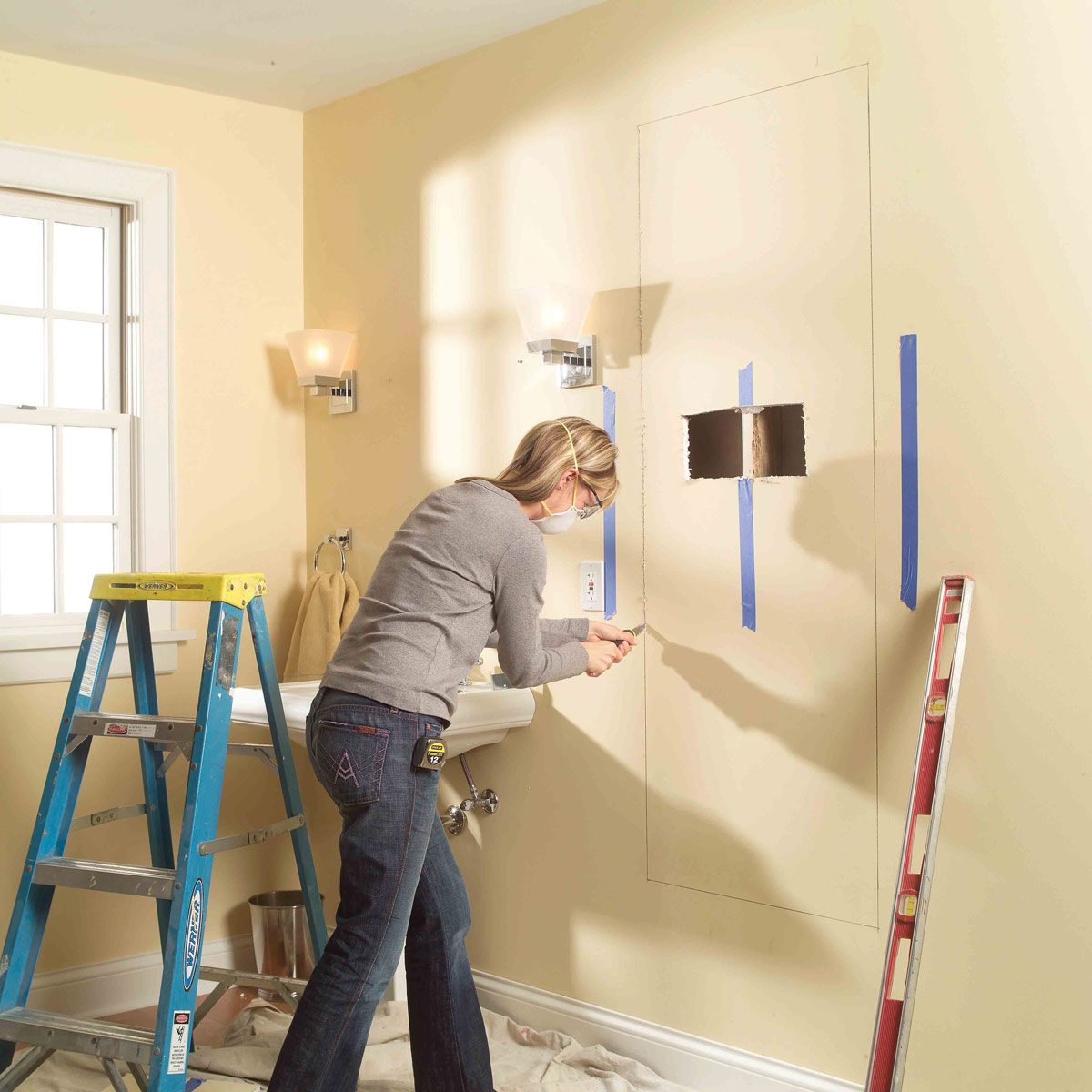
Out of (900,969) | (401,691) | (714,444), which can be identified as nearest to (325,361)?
(714,444)

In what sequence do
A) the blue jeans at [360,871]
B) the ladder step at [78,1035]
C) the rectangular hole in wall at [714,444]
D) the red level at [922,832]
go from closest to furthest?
the red level at [922,832], the blue jeans at [360,871], the ladder step at [78,1035], the rectangular hole in wall at [714,444]

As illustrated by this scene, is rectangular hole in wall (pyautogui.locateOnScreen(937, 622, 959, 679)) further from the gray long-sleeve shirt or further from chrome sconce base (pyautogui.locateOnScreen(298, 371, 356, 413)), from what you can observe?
chrome sconce base (pyautogui.locateOnScreen(298, 371, 356, 413))

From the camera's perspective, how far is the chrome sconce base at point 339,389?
11.6 ft

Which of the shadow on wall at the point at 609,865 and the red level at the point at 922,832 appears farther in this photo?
the shadow on wall at the point at 609,865

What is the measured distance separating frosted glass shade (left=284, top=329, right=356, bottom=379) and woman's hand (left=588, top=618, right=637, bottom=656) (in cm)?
133

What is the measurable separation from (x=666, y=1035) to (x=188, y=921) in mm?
1124

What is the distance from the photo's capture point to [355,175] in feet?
11.7

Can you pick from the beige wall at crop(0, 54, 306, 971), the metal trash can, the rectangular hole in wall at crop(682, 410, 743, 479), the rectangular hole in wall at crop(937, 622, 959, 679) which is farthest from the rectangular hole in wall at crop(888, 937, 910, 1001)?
the beige wall at crop(0, 54, 306, 971)

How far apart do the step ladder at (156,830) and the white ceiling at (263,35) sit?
1434 millimetres

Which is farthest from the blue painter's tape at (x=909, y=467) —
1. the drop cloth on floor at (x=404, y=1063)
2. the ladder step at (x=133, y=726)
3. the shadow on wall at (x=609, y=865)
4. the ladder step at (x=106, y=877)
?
the ladder step at (x=106, y=877)

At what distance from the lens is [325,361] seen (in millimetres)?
3494

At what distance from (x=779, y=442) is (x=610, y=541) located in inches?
20.6

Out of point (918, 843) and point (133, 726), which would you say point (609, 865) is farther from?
point (133, 726)

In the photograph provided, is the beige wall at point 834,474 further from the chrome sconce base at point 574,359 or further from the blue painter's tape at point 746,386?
the blue painter's tape at point 746,386
